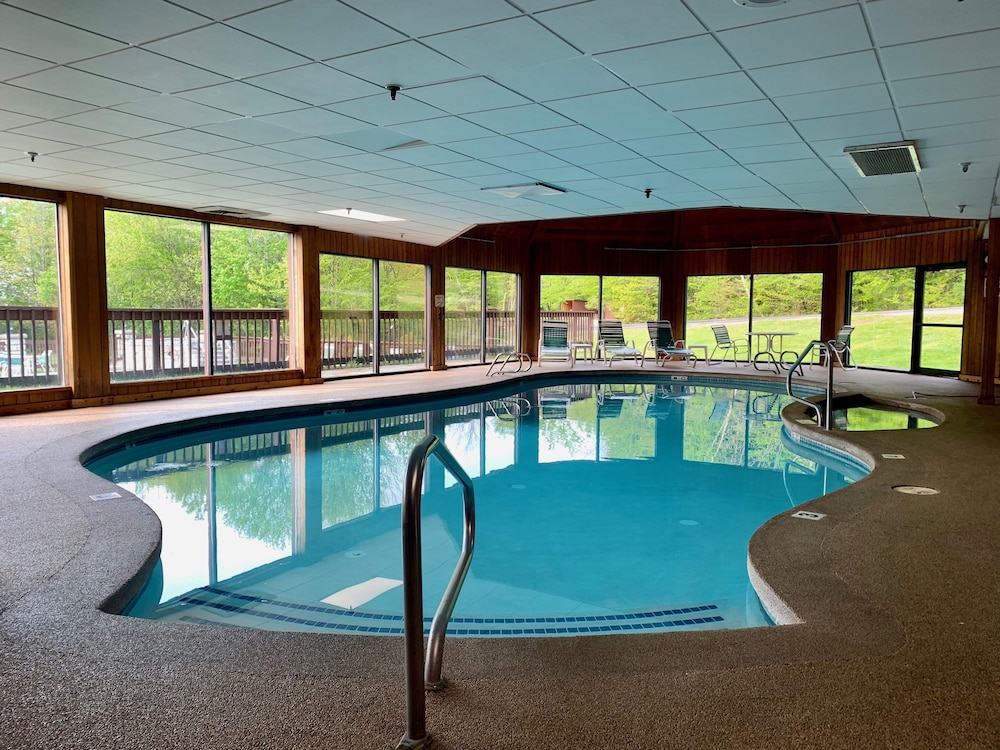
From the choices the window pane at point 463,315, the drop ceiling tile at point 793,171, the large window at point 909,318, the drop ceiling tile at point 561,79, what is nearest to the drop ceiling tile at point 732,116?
the drop ceiling tile at point 561,79

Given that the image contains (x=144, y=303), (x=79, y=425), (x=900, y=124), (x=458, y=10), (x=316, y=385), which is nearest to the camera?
(x=458, y=10)

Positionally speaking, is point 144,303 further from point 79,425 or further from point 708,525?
point 708,525

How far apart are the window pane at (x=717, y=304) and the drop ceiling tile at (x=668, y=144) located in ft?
31.9

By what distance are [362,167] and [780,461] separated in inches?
170

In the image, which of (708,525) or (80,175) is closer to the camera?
(708,525)

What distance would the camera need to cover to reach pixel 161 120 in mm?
4469

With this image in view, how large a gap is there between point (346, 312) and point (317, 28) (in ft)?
26.2

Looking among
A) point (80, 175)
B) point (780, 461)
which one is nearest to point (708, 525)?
point (780, 461)

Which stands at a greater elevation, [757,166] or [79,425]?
[757,166]

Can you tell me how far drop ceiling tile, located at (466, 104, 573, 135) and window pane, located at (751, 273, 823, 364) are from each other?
1035cm

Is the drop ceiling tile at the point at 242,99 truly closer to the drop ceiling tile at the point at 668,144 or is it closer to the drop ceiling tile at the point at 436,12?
the drop ceiling tile at the point at 436,12

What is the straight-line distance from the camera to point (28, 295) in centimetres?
709

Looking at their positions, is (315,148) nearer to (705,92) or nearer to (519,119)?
(519,119)

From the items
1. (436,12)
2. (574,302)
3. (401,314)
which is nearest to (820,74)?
(436,12)
